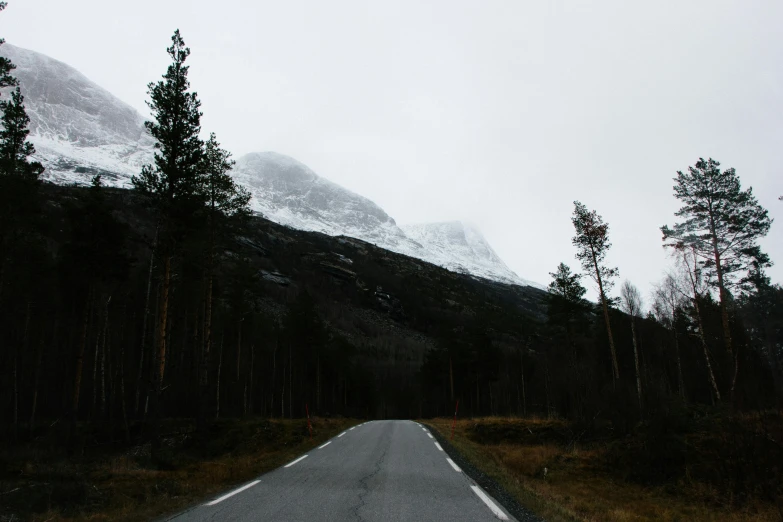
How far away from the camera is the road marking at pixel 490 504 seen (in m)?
6.61

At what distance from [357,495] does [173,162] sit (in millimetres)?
15070

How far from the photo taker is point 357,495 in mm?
7918

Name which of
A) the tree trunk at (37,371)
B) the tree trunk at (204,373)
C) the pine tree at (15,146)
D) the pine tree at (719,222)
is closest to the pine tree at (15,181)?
the pine tree at (15,146)

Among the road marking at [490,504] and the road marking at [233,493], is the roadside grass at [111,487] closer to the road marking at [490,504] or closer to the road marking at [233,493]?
the road marking at [233,493]

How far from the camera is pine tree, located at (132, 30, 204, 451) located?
17078 millimetres

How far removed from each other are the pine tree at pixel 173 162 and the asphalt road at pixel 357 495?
9810 millimetres

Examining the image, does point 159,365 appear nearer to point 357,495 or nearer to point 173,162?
point 173,162

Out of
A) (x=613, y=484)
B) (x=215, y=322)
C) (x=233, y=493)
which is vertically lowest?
(x=613, y=484)

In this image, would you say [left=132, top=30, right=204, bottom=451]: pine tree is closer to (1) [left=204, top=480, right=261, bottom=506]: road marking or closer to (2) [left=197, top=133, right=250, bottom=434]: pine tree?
(2) [left=197, top=133, right=250, bottom=434]: pine tree

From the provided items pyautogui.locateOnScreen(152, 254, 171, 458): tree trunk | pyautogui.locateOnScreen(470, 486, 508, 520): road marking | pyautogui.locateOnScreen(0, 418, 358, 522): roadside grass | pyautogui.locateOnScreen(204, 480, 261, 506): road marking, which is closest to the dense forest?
pyautogui.locateOnScreen(152, 254, 171, 458): tree trunk

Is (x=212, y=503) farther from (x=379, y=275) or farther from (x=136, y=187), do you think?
(x=379, y=275)

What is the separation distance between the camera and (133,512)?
725 centimetres

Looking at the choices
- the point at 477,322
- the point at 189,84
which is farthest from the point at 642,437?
the point at 477,322

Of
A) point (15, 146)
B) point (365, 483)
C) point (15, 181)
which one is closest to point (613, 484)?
point (365, 483)
